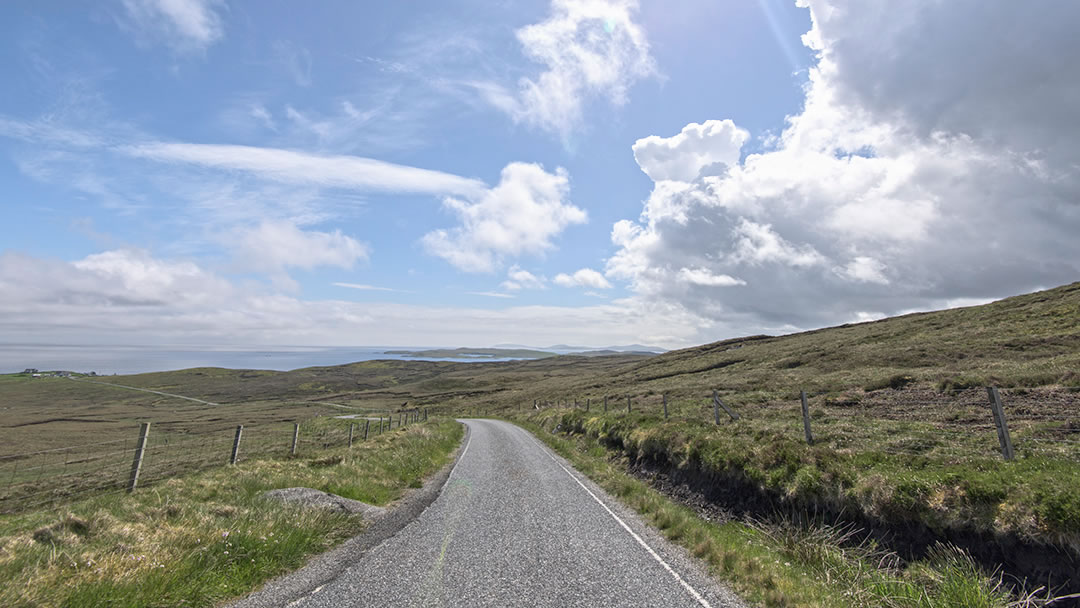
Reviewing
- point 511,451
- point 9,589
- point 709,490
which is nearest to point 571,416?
point 511,451

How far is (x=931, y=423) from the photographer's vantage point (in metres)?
16.3

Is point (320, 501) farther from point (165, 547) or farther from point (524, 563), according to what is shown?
point (524, 563)

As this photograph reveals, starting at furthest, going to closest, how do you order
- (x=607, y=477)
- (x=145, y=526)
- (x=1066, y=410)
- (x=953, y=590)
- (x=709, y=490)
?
(x=607, y=477) → (x=1066, y=410) → (x=709, y=490) → (x=145, y=526) → (x=953, y=590)

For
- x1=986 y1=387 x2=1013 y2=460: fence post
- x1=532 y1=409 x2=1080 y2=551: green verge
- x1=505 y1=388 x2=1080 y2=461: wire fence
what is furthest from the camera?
x1=505 y1=388 x2=1080 y2=461: wire fence

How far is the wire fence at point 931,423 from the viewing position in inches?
449

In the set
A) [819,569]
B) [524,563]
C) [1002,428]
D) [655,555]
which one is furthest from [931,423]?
[524,563]

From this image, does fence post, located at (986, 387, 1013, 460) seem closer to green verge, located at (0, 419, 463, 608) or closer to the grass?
the grass

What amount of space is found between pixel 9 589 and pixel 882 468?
14.8m

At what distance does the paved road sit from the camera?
→ 677cm

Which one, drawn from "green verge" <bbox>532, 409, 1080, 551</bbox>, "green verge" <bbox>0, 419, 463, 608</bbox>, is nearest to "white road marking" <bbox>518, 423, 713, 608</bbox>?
"green verge" <bbox>532, 409, 1080, 551</bbox>

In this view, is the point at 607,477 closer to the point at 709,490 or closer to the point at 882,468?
the point at 709,490

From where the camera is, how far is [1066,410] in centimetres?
1620

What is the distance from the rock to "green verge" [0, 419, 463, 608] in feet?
1.39

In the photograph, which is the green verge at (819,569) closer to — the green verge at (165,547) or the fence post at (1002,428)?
the fence post at (1002,428)
